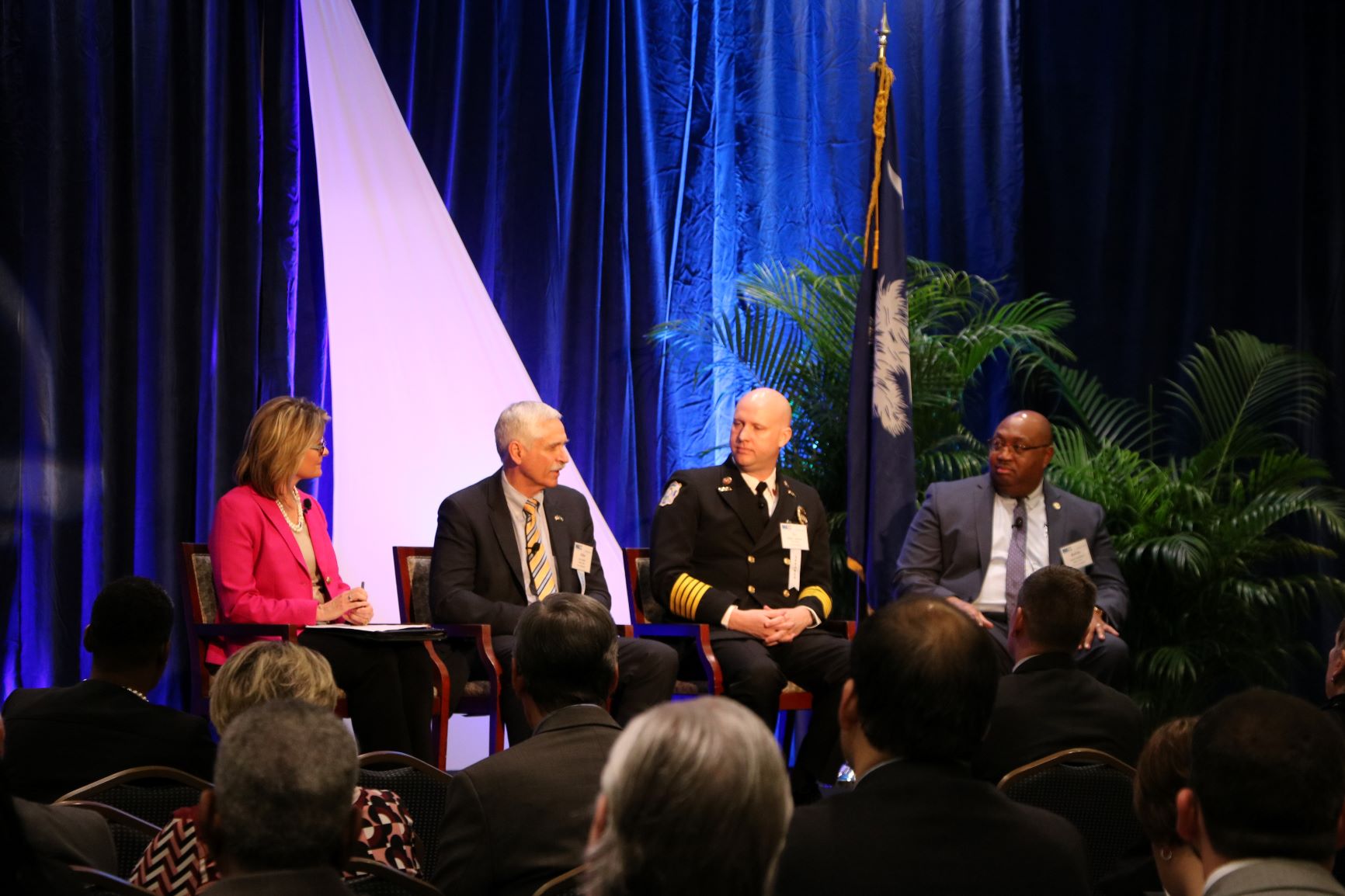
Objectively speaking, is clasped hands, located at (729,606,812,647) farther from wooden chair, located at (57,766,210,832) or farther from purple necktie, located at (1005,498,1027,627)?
wooden chair, located at (57,766,210,832)

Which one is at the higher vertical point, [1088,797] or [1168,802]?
[1168,802]

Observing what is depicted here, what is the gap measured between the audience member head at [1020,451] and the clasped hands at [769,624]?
105 centimetres

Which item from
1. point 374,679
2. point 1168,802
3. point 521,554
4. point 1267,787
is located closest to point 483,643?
point 374,679

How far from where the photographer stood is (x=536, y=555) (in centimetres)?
481

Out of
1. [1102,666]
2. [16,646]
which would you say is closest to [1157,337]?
[1102,666]

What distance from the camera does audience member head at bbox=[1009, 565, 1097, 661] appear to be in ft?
10.6

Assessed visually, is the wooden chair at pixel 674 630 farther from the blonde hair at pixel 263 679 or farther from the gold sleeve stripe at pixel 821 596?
the blonde hair at pixel 263 679

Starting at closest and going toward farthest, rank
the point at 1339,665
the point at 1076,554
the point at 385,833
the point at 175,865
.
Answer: the point at 175,865
the point at 385,833
the point at 1339,665
the point at 1076,554

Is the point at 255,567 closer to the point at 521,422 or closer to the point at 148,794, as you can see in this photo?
the point at 521,422

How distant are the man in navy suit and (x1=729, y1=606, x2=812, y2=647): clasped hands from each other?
0.30 metres

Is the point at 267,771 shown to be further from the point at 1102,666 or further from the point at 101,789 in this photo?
the point at 1102,666

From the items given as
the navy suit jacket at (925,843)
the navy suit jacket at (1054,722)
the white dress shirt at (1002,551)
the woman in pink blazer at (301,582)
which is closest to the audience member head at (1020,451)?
the white dress shirt at (1002,551)

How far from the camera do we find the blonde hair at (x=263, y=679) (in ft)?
8.23

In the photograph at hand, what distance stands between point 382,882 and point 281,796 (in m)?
0.50
